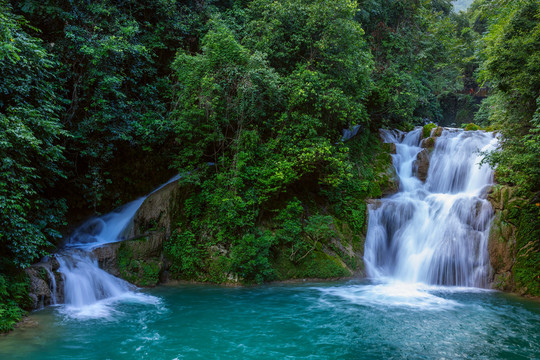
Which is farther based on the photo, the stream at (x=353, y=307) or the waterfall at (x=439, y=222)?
the waterfall at (x=439, y=222)

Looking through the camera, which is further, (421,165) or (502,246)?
(421,165)

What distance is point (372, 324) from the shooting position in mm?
7387

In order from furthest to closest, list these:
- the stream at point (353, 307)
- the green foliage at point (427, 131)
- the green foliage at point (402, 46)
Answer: the green foliage at point (427, 131), the green foliage at point (402, 46), the stream at point (353, 307)

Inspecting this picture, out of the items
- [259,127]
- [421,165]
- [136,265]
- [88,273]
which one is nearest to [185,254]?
[136,265]

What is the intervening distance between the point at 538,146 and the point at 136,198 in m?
12.1

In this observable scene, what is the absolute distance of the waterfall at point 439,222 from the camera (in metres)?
10.8

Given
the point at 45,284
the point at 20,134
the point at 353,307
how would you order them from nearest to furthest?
the point at 20,134 → the point at 45,284 → the point at 353,307

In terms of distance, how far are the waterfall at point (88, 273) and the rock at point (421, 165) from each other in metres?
11.3

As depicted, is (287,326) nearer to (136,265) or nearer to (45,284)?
(136,265)

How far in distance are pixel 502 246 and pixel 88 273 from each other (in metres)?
11.8

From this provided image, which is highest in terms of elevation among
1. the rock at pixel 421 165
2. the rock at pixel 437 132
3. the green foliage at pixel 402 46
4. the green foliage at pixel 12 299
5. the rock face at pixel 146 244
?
the green foliage at pixel 402 46

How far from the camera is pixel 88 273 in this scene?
29.5ft

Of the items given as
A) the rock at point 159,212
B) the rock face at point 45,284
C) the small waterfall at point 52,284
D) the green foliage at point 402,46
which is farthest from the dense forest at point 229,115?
the green foliage at point 402,46

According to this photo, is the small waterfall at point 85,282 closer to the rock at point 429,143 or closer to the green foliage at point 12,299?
the green foliage at point 12,299
